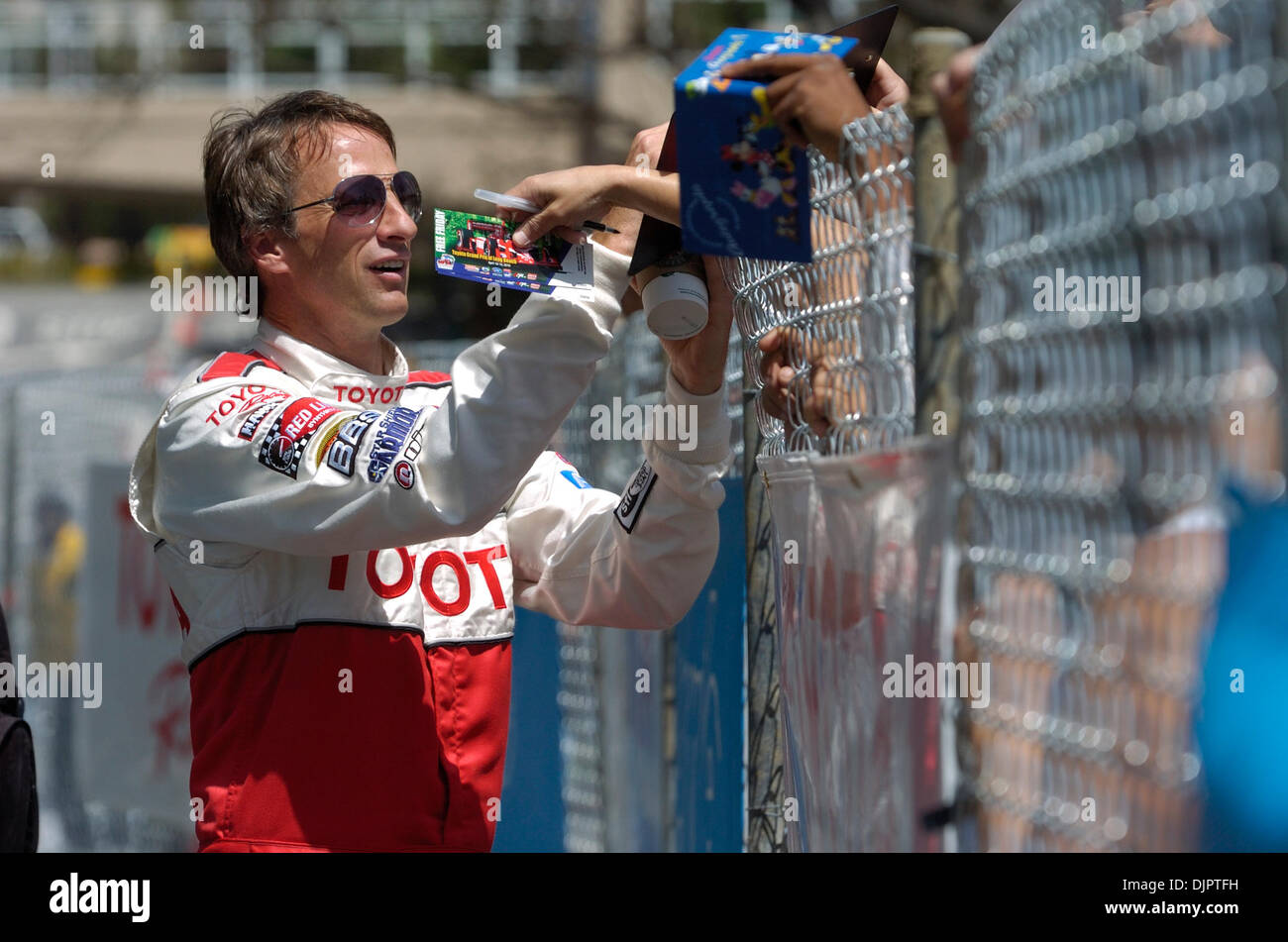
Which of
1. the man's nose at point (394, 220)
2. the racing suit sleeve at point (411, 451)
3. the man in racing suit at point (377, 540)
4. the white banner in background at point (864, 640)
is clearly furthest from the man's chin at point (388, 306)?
the white banner in background at point (864, 640)

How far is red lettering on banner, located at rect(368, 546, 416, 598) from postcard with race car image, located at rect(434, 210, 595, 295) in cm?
59

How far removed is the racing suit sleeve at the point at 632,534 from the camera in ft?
9.25

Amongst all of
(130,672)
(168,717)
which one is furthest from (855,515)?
(130,672)

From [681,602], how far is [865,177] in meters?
1.19

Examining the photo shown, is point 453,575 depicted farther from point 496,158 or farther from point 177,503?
point 496,158

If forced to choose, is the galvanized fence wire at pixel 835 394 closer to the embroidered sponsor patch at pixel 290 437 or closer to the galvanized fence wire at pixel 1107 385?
the galvanized fence wire at pixel 1107 385

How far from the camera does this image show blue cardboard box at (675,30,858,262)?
2.05m

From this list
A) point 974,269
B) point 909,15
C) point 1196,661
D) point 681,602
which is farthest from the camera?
point 909,15

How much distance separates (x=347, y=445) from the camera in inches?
92.7

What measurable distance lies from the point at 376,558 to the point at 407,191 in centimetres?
71

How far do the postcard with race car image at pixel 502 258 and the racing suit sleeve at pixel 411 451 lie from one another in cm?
3

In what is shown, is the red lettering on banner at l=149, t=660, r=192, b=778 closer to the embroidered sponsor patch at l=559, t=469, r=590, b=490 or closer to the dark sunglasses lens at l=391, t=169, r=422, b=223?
the embroidered sponsor patch at l=559, t=469, r=590, b=490
